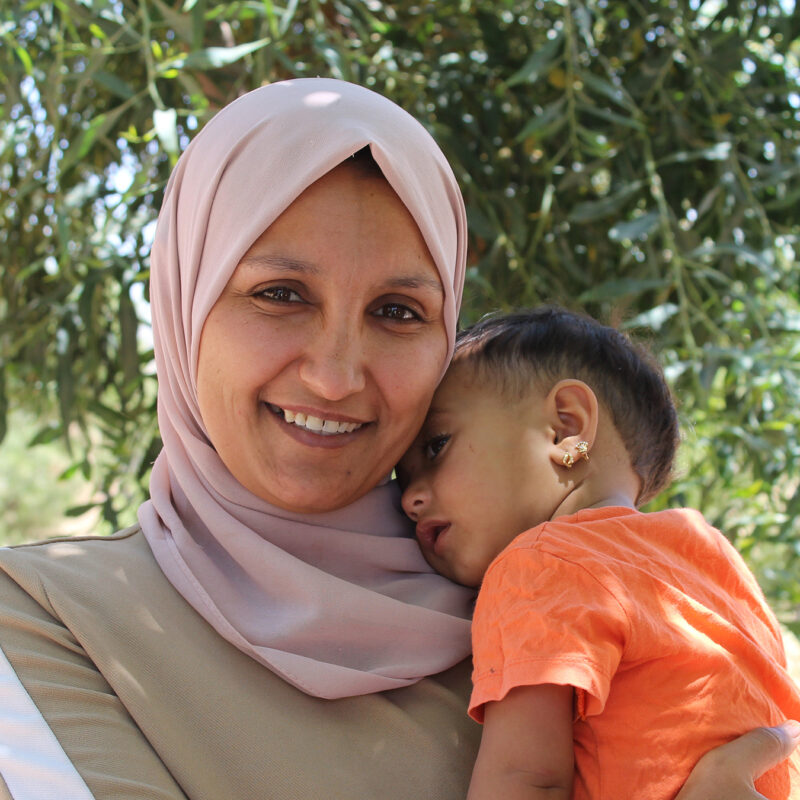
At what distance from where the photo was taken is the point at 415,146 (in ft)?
5.00

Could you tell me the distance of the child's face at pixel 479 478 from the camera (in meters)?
1.48

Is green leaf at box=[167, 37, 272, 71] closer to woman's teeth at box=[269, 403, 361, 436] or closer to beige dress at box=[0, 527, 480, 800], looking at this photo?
woman's teeth at box=[269, 403, 361, 436]

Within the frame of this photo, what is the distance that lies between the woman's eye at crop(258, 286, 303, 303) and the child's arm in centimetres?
59

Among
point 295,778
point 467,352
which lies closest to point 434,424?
point 467,352

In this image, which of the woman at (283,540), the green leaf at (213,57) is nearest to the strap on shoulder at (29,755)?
the woman at (283,540)

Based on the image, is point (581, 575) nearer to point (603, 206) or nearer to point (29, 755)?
point (29, 755)

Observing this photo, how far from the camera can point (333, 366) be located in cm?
136

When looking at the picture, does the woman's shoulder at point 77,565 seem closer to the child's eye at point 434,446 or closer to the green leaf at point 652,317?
the child's eye at point 434,446

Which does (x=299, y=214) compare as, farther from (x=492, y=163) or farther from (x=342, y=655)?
(x=492, y=163)

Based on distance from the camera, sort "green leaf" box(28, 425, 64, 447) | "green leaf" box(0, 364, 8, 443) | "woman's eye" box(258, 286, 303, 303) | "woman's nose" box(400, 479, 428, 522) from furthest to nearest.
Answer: "green leaf" box(28, 425, 64, 447) → "green leaf" box(0, 364, 8, 443) → "woman's nose" box(400, 479, 428, 522) → "woman's eye" box(258, 286, 303, 303)

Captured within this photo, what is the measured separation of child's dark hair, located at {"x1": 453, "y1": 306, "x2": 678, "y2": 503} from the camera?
Answer: 157cm

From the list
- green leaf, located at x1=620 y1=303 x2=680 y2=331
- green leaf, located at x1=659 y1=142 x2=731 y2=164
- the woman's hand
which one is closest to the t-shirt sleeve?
the woman's hand

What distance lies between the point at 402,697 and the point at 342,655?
0.34 feet

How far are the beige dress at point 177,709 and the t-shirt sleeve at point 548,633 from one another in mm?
148
